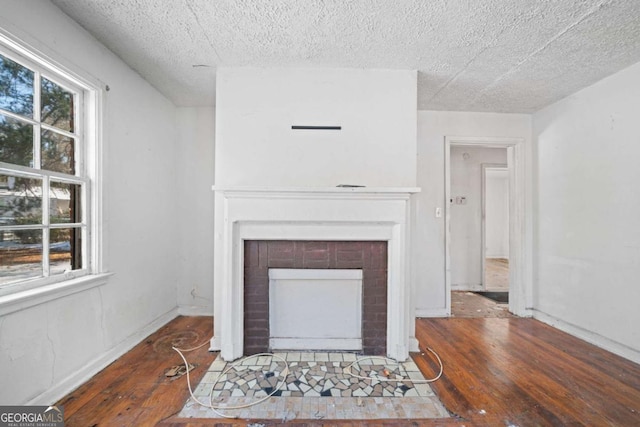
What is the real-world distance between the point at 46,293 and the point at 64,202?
627mm

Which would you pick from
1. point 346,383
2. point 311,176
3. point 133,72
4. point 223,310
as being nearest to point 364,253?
point 311,176

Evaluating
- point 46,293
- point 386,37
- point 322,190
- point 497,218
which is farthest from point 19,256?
point 497,218

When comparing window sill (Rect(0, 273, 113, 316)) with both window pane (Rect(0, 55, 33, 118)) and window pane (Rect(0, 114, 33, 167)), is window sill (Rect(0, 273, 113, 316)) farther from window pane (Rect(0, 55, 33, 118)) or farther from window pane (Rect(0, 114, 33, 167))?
window pane (Rect(0, 55, 33, 118))

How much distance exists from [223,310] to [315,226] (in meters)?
0.99

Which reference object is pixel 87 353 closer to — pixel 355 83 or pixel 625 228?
pixel 355 83

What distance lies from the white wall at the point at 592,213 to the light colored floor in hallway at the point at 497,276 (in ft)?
3.84

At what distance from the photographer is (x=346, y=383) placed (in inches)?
71.0

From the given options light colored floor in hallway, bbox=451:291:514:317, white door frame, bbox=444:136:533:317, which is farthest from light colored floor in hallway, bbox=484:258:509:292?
white door frame, bbox=444:136:533:317

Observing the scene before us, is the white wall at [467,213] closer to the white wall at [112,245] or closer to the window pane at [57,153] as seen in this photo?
the white wall at [112,245]

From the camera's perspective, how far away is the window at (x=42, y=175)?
1452 mm

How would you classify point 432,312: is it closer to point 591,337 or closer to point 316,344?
point 591,337

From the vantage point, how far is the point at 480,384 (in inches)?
71.6

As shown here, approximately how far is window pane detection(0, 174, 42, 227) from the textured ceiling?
3.64 feet

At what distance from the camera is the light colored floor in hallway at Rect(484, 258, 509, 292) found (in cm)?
417
